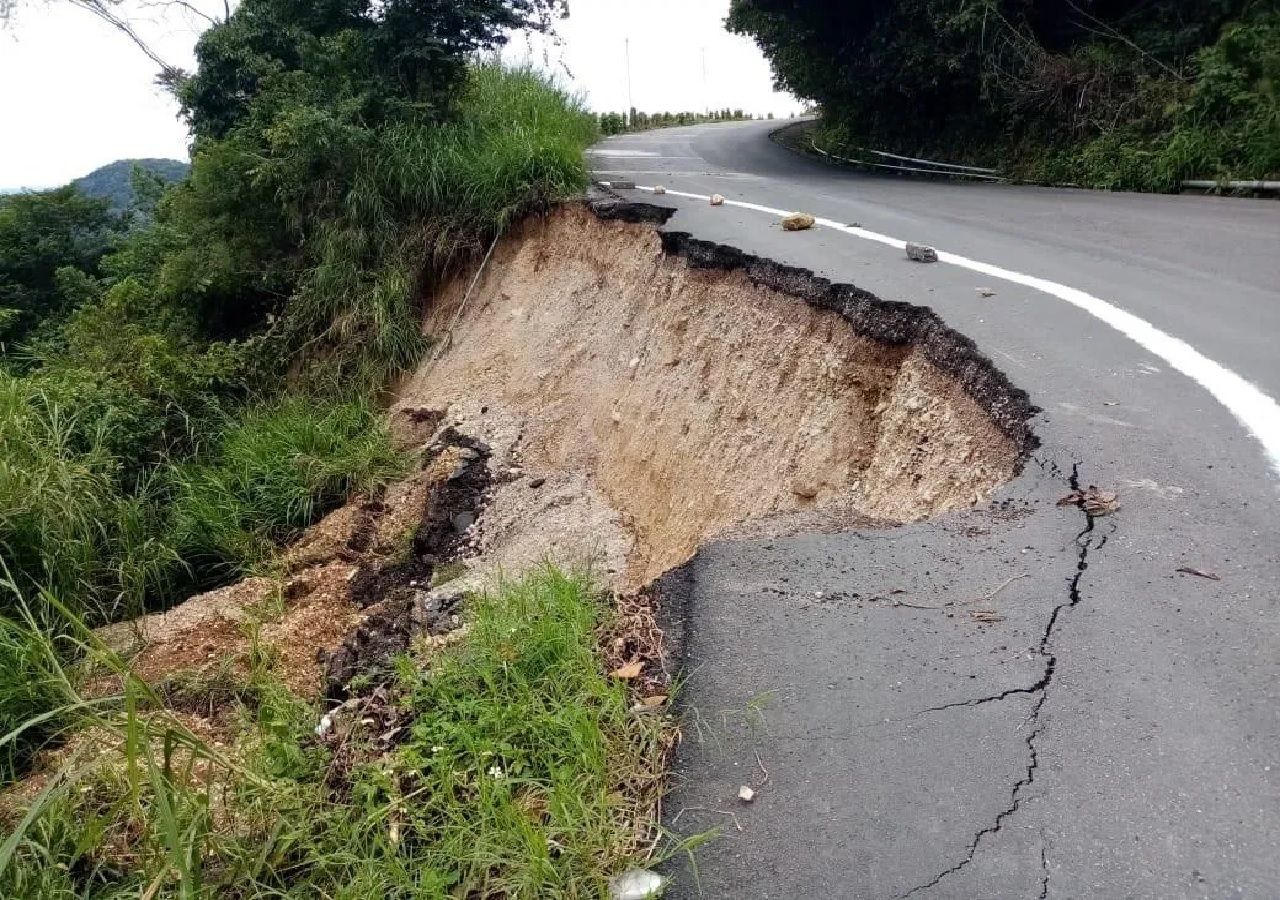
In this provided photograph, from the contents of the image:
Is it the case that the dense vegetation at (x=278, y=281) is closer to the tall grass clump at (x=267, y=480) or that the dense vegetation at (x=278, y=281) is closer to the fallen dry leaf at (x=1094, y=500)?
the tall grass clump at (x=267, y=480)

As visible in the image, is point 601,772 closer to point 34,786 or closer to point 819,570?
point 819,570

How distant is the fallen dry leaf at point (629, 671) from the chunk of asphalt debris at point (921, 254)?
4533mm

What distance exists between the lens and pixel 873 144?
658 inches

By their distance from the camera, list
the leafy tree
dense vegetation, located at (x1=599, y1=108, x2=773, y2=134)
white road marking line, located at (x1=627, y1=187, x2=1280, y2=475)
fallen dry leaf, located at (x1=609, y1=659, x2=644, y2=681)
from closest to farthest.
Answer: fallen dry leaf, located at (x1=609, y1=659, x2=644, y2=681), white road marking line, located at (x1=627, y1=187, x2=1280, y2=475), the leafy tree, dense vegetation, located at (x1=599, y1=108, x2=773, y2=134)

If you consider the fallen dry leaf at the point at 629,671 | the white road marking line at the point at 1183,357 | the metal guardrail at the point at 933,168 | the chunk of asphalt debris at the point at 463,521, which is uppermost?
the metal guardrail at the point at 933,168

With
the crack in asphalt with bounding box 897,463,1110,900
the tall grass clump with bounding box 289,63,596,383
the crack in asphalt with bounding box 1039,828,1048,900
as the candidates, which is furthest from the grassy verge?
the tall grass clump with bounding box 289,63,596,383

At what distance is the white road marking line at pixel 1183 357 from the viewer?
340 cm

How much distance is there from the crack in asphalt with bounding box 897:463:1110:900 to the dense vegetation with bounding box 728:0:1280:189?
905 centimetres

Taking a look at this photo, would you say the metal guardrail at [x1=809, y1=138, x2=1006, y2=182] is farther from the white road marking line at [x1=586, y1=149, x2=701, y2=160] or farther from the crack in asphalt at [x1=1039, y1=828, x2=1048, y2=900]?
the crack in asphalt at [x1=1039, y1=828, x2=1048, y2=900]

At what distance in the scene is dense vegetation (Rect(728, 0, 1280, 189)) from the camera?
33.7ft

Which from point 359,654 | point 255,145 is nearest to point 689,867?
point 359,654

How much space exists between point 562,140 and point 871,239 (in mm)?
4135

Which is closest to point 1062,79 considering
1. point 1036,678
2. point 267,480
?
point 267,480

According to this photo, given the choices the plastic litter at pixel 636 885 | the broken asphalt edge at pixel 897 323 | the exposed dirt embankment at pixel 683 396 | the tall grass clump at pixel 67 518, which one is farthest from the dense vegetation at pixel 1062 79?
the tall grass clump at pixel 67 518
